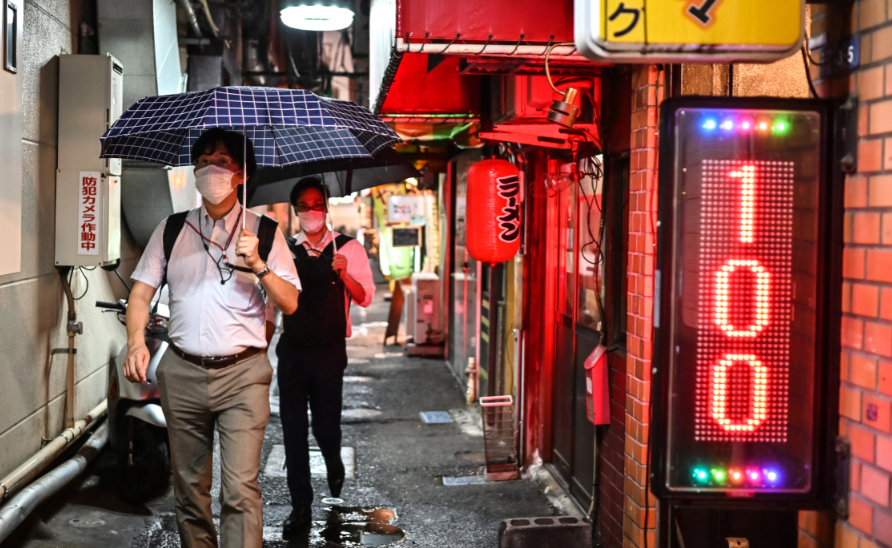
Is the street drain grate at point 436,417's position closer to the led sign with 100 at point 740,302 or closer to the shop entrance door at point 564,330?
the shop entrance door at point 564,330

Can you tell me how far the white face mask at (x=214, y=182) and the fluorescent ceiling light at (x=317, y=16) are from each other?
7.99m

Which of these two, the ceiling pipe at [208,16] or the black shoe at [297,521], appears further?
the ceiling pipe at [208,16]

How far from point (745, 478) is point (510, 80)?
3.61 meters

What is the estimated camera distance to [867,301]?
327cm

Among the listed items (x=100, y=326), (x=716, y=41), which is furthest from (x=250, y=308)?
(x=100, y=326)

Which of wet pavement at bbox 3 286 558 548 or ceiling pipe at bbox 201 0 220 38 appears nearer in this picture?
wet pavement at bbox 3 286 558 548

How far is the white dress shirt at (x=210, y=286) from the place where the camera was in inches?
188

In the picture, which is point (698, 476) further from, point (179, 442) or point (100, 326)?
point (100, 326)

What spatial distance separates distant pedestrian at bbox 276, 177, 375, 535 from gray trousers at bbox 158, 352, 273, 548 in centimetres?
163

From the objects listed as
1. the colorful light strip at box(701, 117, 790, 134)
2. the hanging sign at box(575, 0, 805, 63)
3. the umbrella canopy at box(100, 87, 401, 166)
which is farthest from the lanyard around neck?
the colorful light strip at box(701, 117, 790, 134)

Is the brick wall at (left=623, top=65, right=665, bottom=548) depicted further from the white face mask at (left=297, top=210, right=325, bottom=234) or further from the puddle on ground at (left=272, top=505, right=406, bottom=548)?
the white face mask at (left=297, top=210, right=325, bottom=234)

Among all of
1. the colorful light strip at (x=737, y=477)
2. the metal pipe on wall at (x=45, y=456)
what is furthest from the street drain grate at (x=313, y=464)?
the colorful light strip at (x=737, y=477)

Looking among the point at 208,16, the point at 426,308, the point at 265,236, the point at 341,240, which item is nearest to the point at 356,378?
the point at 426,308

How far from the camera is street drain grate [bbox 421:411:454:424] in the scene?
10.6 metres
